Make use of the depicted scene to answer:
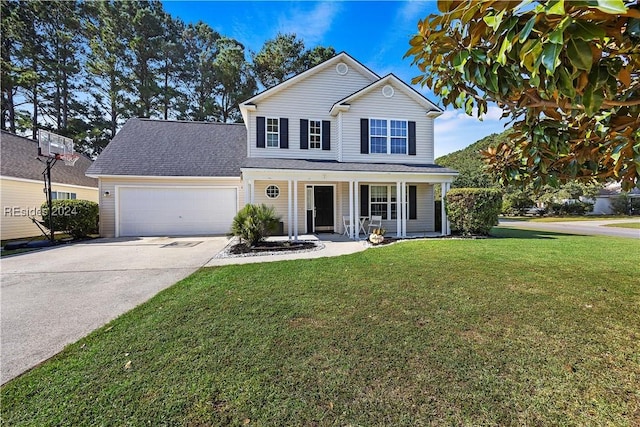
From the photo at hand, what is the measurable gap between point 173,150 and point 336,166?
867cm

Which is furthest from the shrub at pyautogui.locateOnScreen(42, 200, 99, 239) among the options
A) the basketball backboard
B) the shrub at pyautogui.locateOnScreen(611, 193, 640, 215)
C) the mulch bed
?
the shrub at pyautogui.locateOnScreen(611, 193, 640, 215)

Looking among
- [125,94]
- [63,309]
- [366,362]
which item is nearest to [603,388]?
[366,362]

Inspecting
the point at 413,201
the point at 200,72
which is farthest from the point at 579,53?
the point at 200,72

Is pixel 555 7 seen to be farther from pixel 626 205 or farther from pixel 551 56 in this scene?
pixel 626 205

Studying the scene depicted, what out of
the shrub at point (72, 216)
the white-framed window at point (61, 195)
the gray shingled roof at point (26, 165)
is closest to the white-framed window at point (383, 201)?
the shrub at point (72, 216)

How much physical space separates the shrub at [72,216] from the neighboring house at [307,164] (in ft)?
1.98

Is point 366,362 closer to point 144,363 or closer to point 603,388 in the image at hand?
point 603,388

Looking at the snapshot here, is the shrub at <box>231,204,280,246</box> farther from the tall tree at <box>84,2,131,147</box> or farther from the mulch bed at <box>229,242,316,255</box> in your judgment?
the tall tree at <box>84,2,131,147</box>

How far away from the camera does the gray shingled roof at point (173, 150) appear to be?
12.9 meters

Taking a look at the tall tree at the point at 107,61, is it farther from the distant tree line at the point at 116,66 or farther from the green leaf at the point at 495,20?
the green leaf at the point at 495,20

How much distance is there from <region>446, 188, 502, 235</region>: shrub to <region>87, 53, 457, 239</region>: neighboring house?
1.10 m

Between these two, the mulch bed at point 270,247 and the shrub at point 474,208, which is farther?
the shrub at point 474,208

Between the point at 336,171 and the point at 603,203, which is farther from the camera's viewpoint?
the point at 603,203

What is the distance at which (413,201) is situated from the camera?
13219mm
